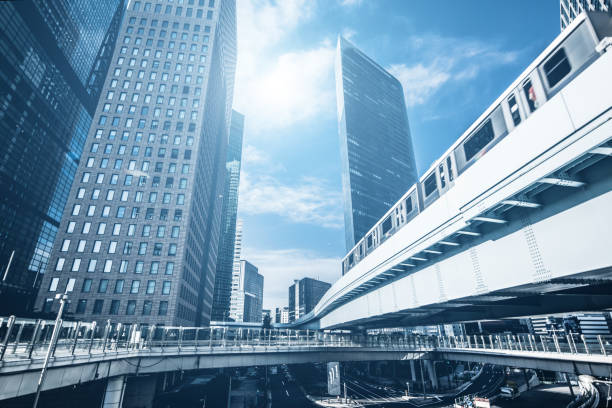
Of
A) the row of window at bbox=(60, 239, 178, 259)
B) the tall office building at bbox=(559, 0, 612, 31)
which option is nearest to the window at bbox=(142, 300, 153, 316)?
the row of window at bbox=(60, 239, 178, 259)

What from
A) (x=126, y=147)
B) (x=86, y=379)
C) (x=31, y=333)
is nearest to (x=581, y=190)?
(x=31, y=333)

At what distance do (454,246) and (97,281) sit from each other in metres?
49.6

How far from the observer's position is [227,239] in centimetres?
16162

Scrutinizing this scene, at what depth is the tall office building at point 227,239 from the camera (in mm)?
143250

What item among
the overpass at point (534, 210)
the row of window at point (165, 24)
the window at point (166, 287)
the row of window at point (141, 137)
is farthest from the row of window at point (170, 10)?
the overpass at point (534, 210)

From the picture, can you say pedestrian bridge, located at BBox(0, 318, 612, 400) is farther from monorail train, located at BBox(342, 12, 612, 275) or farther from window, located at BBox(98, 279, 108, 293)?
window, located at BBox(98, 279, 108, 293)

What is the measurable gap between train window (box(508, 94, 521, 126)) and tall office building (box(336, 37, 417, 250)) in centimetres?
9069

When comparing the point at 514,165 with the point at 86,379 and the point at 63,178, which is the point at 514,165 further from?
the point at 63,178

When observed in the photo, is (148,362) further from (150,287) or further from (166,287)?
(150,287)

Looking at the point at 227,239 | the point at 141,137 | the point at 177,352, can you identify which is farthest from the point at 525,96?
the point at 227,239

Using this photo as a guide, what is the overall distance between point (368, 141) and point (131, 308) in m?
105

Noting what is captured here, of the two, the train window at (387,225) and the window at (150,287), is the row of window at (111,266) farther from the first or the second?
the train window at (387,225)

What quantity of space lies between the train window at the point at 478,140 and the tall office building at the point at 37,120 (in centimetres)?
6501

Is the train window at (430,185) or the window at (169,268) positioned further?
the window at (169,268)
